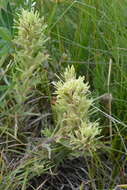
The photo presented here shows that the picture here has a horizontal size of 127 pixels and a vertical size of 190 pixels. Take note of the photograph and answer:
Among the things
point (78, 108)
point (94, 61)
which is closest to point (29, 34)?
point (78, 108)

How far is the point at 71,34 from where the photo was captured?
1.63m

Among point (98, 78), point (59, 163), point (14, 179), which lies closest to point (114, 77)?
point (98, 78)

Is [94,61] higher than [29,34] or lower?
lower

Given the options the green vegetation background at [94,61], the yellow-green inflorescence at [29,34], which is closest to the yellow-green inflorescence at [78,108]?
the yellow-green inflorescence at [29,34]

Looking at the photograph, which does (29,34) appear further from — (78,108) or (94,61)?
(94,61)

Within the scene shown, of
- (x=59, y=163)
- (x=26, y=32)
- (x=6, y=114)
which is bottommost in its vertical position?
(x=59, y=163)

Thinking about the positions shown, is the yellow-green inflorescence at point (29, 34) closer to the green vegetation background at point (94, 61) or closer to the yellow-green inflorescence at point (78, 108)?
the yellow-green inflorescence at point (78, 108)

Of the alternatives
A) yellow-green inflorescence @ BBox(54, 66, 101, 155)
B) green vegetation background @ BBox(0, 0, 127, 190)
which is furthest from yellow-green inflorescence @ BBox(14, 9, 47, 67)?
green vegetation background @ BBox(0, 0, 127, 190)

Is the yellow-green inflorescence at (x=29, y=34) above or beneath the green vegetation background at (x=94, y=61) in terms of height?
above

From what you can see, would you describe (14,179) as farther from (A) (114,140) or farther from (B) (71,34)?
(B) (71,34)

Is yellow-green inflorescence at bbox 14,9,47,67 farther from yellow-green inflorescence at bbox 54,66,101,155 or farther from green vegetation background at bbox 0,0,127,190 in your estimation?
green vegetation background at bbox 0,0,127,190

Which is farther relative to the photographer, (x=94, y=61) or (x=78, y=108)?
(x=94, y=61)

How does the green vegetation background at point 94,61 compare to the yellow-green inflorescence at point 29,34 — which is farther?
the green vegetation background at point 94,61

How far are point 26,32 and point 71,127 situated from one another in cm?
22
